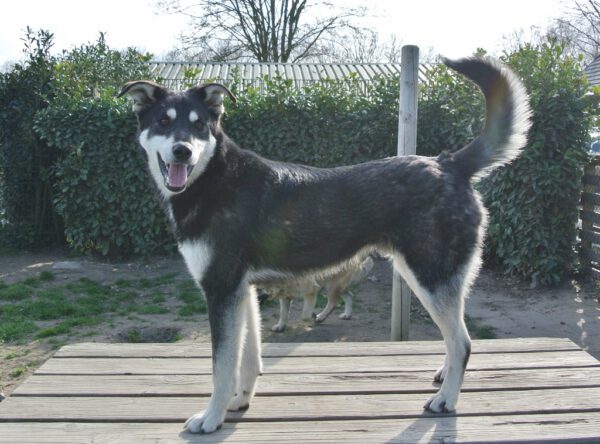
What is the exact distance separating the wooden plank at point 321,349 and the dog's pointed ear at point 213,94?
1.83m

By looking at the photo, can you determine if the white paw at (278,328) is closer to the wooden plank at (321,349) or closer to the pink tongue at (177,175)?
the wooden plank at (321,349)

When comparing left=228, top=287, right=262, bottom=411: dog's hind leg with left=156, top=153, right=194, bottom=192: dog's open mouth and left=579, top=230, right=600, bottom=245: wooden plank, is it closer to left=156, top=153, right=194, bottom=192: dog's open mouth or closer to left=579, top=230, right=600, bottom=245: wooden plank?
left=156, top=153, right=194, bottom=192: dog's open mouth

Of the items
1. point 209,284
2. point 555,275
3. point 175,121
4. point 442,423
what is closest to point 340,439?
point 442,423

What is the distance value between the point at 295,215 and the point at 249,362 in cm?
94

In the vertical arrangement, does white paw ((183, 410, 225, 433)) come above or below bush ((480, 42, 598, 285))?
below

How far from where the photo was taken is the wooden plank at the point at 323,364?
363 centimetres

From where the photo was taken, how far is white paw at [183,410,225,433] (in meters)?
2.83

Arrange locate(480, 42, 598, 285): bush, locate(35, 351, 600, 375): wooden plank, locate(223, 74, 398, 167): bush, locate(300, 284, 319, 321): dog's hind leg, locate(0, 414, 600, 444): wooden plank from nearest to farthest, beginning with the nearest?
locate(0, 414, 600, 444): wooden plank < locate(35, 351, 600, 375): wooden plank < locate(300, 284, 319, 321): dog's hind leg < locate(480, 42, 598, 285): bush < locate(223, 74, 398, 167): bush

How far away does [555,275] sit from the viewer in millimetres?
7066

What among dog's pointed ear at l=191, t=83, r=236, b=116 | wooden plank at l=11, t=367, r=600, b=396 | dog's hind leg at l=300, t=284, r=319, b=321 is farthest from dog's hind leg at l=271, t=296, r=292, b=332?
dog's pointed ear at l=191, t=83, r=236, b=116

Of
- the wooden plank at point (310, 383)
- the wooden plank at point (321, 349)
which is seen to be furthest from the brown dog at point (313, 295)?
the wooden plank at point (310, 383)

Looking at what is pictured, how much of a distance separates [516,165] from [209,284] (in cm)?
543

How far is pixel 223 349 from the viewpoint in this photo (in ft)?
9.52

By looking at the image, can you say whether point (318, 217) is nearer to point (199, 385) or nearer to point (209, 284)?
point (209, 284)
